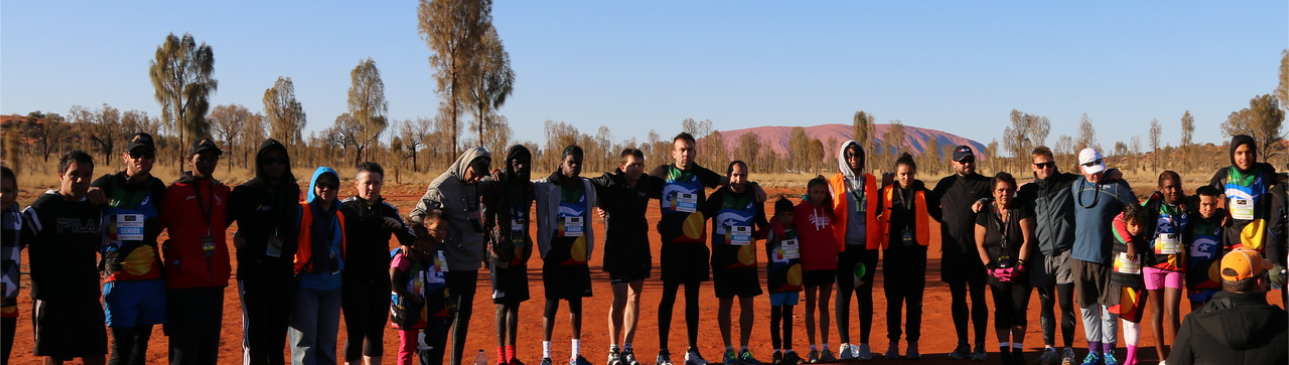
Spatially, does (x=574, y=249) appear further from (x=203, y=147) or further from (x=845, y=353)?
(x=203, y=147)

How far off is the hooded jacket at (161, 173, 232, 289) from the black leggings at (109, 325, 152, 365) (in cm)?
33

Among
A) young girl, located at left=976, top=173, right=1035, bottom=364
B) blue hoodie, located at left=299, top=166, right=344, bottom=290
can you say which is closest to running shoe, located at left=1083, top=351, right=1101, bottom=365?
young girl, located at left=976, top=173, right=1035, bottom=364

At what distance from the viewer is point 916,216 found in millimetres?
6680

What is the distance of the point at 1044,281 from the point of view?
6539 mm

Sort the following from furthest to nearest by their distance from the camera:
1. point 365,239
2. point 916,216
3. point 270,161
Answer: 1. point 916,216
2. point 365,239
3. point 270,161

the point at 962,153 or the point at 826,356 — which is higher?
the point at 962,153

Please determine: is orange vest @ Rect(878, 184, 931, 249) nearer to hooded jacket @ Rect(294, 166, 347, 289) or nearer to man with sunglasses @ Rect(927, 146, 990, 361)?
man with sunglasses @ Rect(927, 146, 990, 361)

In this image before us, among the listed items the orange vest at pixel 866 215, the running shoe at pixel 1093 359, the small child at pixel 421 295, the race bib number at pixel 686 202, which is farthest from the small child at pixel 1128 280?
the small child at pixel 421 295

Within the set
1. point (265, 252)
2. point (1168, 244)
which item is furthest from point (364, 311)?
point (1168, 244)

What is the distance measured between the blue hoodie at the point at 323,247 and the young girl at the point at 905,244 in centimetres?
387

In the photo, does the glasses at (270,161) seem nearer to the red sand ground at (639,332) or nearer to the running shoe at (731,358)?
the red sand ground at (639,332)

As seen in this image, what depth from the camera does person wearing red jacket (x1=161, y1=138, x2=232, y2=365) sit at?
15.5ft

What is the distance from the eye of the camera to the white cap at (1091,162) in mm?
6273

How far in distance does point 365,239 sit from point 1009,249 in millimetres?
4427
